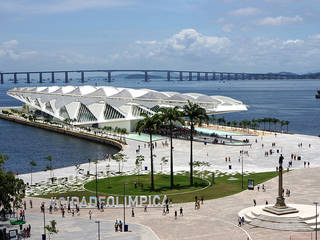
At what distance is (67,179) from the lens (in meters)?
58.7

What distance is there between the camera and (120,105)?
109625mm

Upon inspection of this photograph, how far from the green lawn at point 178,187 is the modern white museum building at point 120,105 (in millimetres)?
44078

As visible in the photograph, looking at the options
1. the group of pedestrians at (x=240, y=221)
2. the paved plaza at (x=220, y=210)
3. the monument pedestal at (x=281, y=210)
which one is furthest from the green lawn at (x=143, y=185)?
the monument pedestal at (x=281, y=210)

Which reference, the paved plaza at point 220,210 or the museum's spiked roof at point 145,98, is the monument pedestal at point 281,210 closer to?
the paved plaza at point 220,210

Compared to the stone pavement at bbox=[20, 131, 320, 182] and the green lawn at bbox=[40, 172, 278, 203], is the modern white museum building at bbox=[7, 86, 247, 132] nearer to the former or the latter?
the stone pavement at bbox=[20, 131, 320, 182]

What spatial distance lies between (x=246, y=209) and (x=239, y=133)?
182 ft

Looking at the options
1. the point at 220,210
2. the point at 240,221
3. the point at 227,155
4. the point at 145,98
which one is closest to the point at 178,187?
the point at 220,210

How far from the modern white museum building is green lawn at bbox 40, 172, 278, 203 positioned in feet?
145

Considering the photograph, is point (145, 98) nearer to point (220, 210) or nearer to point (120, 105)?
→ point (120, 105)

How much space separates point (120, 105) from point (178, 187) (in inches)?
2335

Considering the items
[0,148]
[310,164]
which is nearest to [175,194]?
[310,164]

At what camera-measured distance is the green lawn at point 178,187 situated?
49156 millimetres

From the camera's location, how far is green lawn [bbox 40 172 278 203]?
1935 inches

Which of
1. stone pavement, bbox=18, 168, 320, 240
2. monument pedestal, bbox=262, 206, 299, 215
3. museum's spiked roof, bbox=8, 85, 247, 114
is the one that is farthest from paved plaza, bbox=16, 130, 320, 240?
museum's spiked roof, bbox=8, 85, 247, 114
